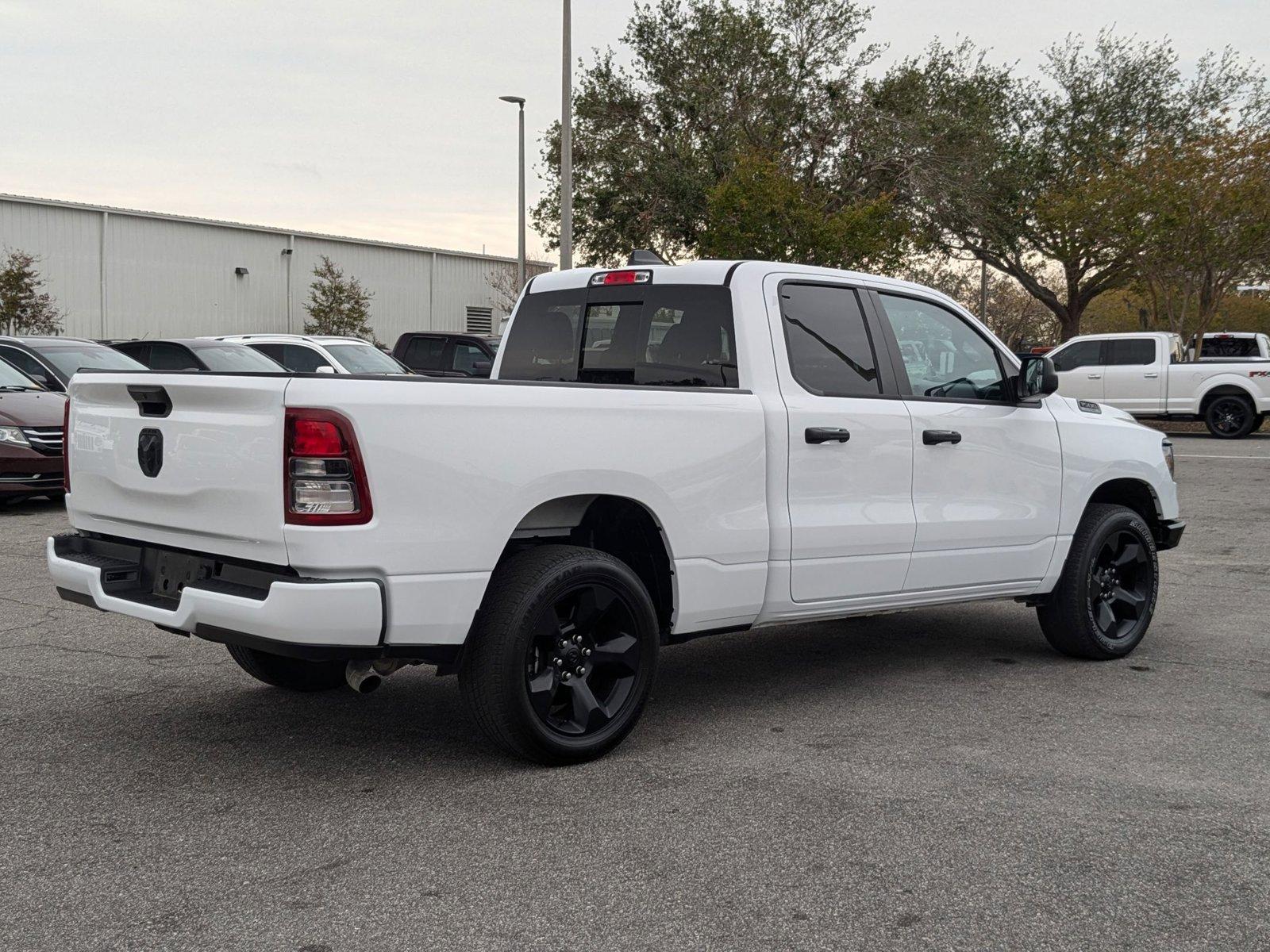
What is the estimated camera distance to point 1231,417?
23.9 meters

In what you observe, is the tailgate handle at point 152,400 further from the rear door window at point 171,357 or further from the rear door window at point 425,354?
the rear door window at point 425,354

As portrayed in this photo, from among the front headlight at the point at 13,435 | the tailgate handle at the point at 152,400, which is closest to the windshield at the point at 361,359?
the front headlight at the point at 13,435

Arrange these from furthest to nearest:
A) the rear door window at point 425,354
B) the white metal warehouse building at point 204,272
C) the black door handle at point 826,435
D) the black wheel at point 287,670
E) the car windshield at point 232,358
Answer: the white metal warehouse building at point 204,272 < the rear door window at point 425,354 < the car windshield at point 232,358 < the black wheel at point 287,670 < the black door handle at point 826,435

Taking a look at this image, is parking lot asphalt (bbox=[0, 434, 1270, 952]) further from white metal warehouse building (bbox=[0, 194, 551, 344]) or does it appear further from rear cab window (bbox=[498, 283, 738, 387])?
white metal warehouse building (bbox=[0, 194, 551, 344])

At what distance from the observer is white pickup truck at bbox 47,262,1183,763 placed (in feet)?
13.3

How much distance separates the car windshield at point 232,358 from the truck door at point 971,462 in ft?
36.1

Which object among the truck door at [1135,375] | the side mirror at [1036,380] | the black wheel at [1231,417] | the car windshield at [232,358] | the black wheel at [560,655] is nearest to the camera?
the black wheel at [560,655]

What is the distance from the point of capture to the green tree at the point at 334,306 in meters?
43.0

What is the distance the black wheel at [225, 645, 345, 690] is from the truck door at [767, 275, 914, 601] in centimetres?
204

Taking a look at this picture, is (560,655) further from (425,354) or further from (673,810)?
(425,354)

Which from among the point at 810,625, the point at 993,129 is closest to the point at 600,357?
the point at 810,625

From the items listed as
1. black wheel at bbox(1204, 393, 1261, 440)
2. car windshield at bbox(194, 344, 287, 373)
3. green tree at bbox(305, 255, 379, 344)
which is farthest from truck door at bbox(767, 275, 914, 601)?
green tree at bbox(305, 255, 379, 344)

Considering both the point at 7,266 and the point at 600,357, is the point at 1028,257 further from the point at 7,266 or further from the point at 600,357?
the point at 600,357

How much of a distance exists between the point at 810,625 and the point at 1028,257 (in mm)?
33426
